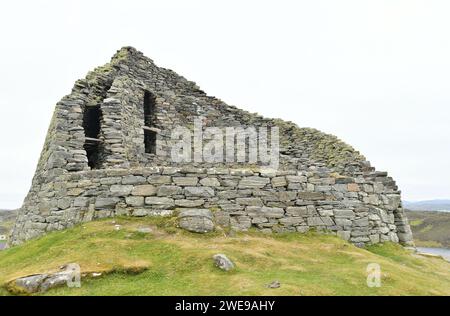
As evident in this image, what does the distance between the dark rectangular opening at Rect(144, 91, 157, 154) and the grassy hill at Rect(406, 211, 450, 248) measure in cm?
3243

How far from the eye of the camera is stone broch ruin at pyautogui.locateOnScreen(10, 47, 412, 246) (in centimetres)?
1242

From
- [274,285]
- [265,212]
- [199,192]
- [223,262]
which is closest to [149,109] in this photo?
[199,192]

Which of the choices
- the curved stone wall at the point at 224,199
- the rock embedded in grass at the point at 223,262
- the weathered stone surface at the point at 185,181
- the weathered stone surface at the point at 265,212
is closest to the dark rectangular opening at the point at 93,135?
the curved stone wall at the point at 224,199

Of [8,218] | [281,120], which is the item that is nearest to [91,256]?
[281,120]

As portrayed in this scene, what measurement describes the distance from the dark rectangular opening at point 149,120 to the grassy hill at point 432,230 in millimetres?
32427

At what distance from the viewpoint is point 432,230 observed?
42750 millimetres

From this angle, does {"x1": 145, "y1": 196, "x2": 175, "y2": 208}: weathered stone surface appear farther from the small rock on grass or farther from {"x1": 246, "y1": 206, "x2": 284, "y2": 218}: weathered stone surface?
the small rock on grass

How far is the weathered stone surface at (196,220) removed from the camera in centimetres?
1140

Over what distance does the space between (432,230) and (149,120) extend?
36436 mm

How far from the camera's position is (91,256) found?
9328 millimetres

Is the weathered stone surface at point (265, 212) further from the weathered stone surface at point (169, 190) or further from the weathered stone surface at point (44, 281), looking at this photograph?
the weathered stone surface at point (44, 281)

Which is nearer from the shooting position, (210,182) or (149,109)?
(210,182)

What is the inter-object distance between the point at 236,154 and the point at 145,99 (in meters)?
6.04

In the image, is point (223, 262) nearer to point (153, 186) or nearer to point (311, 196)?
point (153, 186)
